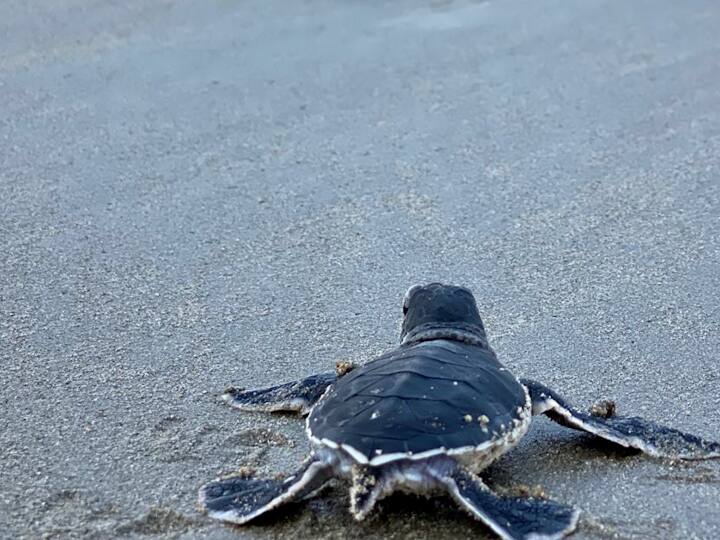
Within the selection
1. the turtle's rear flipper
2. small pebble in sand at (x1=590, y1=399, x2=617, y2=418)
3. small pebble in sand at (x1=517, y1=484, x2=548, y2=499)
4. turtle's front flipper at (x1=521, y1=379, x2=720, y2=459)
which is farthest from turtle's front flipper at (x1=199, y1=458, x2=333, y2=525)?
small pebble in sand at (x1=590, y1=399, x2=617, y2=418)

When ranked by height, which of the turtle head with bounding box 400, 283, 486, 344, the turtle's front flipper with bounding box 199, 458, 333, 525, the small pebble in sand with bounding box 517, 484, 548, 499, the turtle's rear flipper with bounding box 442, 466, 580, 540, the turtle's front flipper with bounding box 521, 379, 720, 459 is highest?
the turtle head with bounding box 400, 283, 486, 344

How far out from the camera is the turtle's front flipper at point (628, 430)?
8.48ft

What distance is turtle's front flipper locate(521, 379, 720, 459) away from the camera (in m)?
2.59

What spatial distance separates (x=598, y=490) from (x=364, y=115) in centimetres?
274

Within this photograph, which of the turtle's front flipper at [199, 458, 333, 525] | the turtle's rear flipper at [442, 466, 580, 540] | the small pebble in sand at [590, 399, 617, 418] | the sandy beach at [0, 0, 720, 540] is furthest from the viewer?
the small pebble in sand at [590, 399, 617, 418]

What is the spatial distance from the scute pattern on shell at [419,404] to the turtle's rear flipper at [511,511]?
82 millimetres

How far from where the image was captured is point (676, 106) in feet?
16.6

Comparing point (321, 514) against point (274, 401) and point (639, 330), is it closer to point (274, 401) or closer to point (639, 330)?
point (274, 401)

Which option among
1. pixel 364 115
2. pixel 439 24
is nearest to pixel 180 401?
pixel 364 115

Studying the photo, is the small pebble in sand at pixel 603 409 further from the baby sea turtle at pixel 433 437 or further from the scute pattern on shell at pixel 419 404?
the scute pattern on shell at pixel 419 404

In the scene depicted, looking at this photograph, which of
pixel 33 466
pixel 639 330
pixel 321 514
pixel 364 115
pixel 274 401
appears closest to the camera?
pixel 321 514

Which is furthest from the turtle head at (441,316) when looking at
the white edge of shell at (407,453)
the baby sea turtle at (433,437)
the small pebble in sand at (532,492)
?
the small pebble in sand at (532,492)

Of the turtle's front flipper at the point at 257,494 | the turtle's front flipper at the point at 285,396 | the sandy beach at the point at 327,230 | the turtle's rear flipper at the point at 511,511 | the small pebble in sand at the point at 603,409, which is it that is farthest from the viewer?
the turtle's front flipper at the point at 285,396

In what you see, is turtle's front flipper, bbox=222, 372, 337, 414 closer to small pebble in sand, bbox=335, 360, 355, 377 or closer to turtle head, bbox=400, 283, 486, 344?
small pebble in sand, bbox=335, 360, 355, 377
